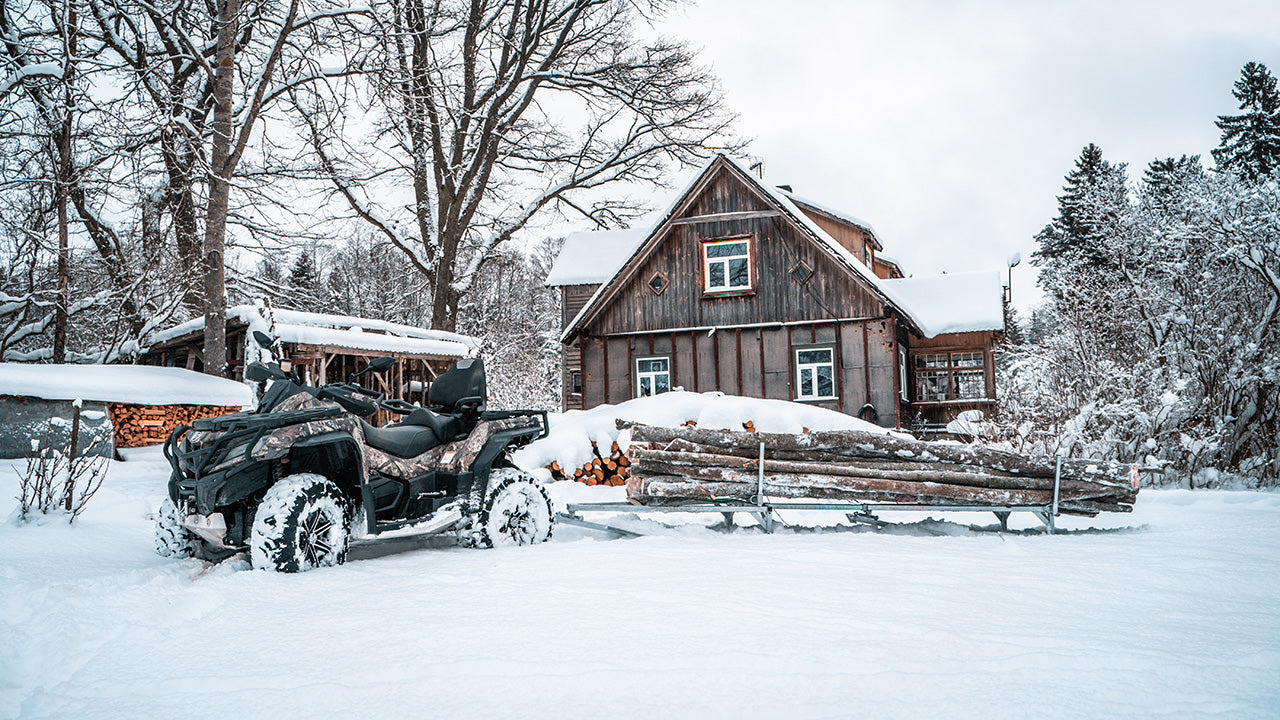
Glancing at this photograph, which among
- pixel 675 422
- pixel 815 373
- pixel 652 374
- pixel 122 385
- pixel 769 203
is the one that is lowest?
pixel 675 422

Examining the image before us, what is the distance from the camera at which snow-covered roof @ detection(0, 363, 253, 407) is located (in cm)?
1070

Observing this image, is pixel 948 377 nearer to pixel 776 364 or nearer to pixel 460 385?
pixel 776 364

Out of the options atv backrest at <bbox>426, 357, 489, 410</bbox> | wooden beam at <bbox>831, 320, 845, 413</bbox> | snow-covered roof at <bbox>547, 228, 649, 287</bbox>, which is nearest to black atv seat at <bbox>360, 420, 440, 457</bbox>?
atv backrest at <bbox>426, 357, 489, 410</bbox>

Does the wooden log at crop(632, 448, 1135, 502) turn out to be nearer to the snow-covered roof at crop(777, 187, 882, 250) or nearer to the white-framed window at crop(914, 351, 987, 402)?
the white-framed window at crop(914, 351, 987, 402)

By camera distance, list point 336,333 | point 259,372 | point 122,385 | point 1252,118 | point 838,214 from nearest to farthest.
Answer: point 259,372
point 122,385
point 336,333
point 838,214
point 1252,118

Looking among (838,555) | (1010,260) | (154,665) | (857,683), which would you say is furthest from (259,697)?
(1010,260)

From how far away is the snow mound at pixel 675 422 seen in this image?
35.2ft

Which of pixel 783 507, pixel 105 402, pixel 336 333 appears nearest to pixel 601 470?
pixel 783 507

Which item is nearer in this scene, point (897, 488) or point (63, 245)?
point (897, 488)

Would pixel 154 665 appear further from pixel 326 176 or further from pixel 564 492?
Answer: pixel 326 176

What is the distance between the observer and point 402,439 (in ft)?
16.9

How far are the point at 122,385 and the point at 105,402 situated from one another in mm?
402

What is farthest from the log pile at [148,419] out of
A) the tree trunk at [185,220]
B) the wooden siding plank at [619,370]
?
the wooden siding plank at [619,370]

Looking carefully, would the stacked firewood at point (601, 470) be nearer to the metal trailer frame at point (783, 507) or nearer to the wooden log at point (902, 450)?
the metal trailer frame at point (783, 507)
